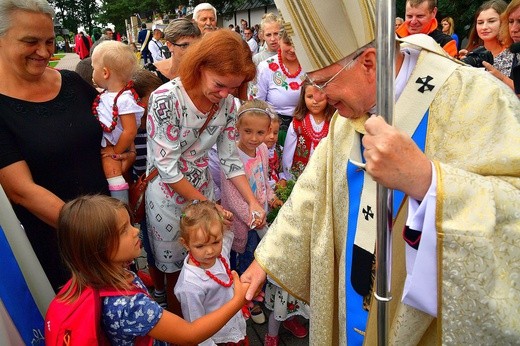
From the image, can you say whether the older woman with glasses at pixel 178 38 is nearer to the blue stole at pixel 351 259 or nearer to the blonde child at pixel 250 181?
the blonde child at pixel 250 181

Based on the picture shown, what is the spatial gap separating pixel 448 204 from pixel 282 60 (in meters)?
3.21

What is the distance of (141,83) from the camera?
11.5ft

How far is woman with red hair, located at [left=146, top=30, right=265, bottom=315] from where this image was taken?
239cm

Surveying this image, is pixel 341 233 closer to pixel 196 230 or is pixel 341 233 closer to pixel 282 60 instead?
pixel 196 230

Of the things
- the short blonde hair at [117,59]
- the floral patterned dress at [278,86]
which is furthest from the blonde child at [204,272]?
the floral patterned dress at [278,86]

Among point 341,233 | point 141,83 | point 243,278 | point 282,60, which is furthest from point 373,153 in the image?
point 282,60

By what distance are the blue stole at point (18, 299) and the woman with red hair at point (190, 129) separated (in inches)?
36.5

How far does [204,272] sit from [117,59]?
67.9 inches

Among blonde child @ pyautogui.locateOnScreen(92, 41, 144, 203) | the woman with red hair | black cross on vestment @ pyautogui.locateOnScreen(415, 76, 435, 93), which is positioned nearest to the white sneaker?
the woman with red hair

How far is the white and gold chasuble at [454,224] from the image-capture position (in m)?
1.24

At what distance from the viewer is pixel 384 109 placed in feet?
3.42

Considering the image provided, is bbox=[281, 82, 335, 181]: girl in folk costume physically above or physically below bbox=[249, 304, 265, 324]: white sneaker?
above

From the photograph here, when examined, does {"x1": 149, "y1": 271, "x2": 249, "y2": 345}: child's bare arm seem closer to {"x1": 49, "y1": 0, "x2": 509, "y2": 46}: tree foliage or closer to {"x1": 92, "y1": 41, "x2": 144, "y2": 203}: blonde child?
{"x1": 92, "y1": 41, "x2": 144, "y2": 203}: blonde child

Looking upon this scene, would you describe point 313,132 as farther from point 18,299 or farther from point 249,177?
point 18,299
